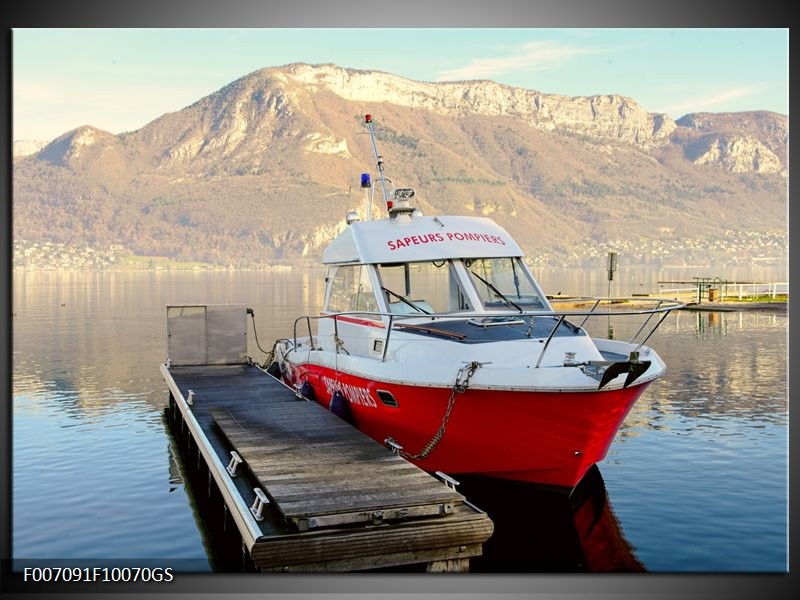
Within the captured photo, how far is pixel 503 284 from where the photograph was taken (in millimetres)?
11961

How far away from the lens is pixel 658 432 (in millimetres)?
15648

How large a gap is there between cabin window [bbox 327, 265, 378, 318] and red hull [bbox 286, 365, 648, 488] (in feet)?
5.66

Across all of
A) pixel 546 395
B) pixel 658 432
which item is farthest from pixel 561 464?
pixel 658 432

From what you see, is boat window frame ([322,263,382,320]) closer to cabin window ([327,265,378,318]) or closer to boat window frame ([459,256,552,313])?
cabin window ([327,265,378,318])

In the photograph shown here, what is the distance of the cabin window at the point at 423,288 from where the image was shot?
1184 centimetres

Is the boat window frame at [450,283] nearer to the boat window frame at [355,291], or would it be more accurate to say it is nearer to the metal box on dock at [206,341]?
the boat window frame at [355,291]

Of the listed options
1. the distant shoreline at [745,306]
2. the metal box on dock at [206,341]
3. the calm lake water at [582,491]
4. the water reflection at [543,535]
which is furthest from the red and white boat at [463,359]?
the distant shoreline at [745,306]

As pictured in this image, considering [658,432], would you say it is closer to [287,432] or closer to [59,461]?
[287,432]

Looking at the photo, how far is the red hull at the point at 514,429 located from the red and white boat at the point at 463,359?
14 millimetres

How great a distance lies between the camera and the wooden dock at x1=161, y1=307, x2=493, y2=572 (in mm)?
7203

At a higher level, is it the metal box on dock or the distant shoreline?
the distant shoreline

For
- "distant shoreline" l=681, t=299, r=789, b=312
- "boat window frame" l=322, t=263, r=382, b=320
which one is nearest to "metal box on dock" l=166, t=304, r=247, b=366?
"boat window frame" l=322, t=263, r=382, b=320

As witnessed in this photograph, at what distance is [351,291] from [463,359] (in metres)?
3.10

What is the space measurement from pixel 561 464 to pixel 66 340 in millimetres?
28449
